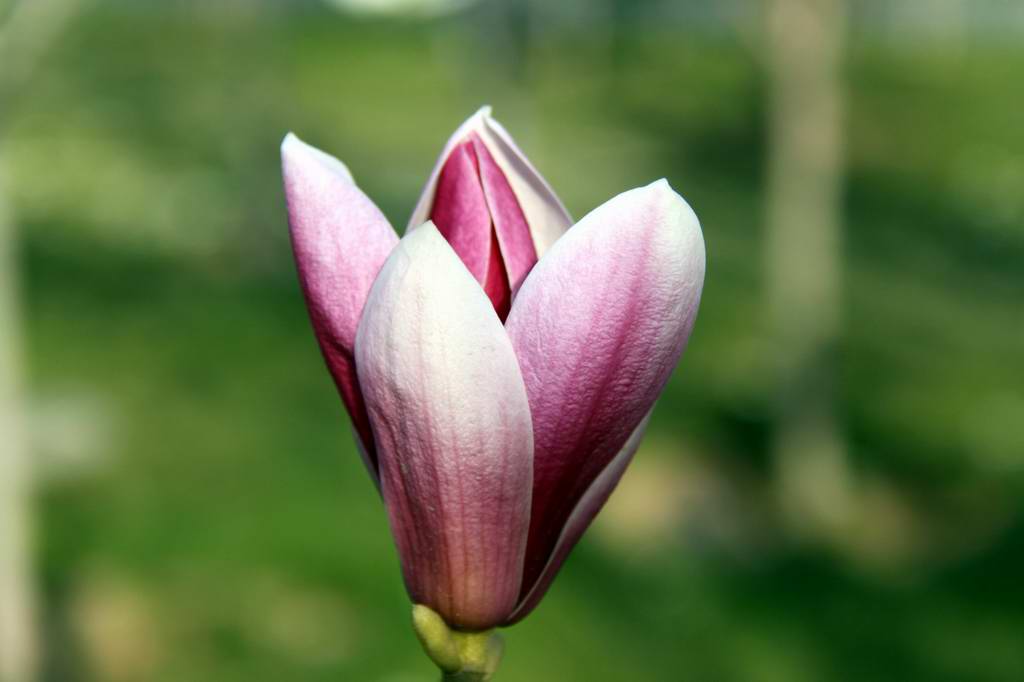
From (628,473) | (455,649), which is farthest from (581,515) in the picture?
(628,473)

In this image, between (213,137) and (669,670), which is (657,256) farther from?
(213,137)

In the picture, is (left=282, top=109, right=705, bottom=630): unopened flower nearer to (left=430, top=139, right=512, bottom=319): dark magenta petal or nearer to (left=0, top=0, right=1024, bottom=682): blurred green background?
(left=430, top=139, right=512, bottom=319): dark magenta petal

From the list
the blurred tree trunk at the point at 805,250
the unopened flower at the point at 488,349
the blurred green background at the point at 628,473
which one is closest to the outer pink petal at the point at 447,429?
the unopened flower at the point at 488,349

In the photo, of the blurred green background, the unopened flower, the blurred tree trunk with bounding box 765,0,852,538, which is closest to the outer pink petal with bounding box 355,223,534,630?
the unopened flower

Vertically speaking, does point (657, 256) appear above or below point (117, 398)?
above

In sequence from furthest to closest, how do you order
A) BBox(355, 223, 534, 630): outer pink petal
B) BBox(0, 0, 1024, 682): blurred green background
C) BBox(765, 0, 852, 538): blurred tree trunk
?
BBox(765, 0, 852, 538): blurred tree trunk < BBox(0, 0, 1024, 682): blurred green background < BBox(355, 223, 534, 630): outer pink petal

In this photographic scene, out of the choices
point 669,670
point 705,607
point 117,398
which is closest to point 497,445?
point 669,670

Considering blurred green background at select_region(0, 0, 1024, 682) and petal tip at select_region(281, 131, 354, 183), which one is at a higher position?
petal tip at select_region(281, 131, 354, 183)
